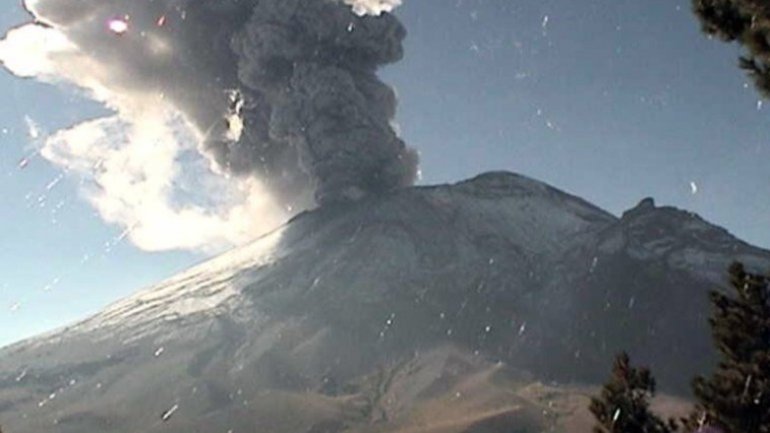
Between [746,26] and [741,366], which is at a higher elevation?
[746,26]

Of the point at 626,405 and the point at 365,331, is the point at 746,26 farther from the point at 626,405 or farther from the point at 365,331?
the point at 365,331

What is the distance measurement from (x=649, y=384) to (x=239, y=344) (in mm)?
154281

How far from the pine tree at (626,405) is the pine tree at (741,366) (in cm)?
259

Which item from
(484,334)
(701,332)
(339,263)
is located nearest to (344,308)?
(339,263)

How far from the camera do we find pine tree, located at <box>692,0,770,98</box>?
831 cm

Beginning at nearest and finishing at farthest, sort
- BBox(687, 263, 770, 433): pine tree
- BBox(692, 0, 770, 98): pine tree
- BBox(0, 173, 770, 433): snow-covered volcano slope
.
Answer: BBox(692, 0, 770, 98): pine tree → BBox(687, 263, 770, 433): pine tree → BBox(0, 173, 770, 433): snow-covered volcano slope

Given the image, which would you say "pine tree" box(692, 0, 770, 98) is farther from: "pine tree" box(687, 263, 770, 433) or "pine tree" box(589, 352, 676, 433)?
"pine tree" box(687, 263, 770, 433)

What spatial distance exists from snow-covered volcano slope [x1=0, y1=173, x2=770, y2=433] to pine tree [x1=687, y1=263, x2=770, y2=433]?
103m

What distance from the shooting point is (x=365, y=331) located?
535 ft

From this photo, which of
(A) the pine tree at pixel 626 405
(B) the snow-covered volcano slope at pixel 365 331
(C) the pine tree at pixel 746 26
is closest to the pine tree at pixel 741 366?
(A) the pine tree at pixel 626 405

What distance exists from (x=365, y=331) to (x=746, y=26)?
156m

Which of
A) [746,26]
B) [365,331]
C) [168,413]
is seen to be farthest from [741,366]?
[365,331]

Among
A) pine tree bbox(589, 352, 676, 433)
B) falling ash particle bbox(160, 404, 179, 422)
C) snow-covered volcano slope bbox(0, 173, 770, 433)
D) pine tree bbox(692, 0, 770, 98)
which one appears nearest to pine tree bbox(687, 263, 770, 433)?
pine tree bbox(589, 352, 676, 433)

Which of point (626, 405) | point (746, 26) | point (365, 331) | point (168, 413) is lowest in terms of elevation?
point (626, 405)
